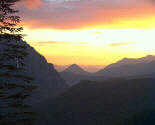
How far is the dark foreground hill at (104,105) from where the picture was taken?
4301 inches

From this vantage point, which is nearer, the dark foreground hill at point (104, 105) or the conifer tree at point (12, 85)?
the conifer tree at point (12, 85)

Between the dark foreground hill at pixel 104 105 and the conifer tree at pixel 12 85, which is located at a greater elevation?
the conifer tree at pixel 12 85

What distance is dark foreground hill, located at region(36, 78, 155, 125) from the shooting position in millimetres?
109250

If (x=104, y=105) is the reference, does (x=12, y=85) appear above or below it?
above

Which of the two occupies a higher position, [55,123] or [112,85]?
[112,85]

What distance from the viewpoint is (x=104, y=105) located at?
12719 cm

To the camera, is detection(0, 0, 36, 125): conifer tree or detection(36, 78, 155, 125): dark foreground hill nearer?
detection(0, 0, 36, 125): conifer tree

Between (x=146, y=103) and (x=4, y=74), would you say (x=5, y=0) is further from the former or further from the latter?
(x=146, y=103)

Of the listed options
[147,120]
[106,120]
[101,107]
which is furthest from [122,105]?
[147,120]

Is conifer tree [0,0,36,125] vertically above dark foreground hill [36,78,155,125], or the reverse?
conifer tree [0,0,36,125]

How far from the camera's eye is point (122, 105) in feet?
409

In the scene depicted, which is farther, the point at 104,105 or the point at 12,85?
the point at 104,105

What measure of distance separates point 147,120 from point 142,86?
45930mm

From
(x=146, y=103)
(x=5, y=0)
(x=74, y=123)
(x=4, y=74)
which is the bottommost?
(x=74, y=123)
